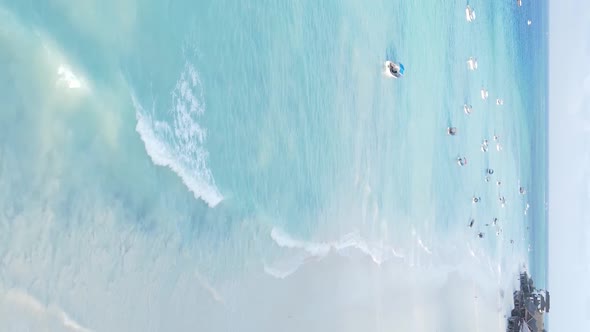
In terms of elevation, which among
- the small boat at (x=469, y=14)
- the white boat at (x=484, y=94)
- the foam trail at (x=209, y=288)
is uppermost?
the foam trail at (x=209, y=288)

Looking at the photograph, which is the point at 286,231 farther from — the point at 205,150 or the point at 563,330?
the point at 563,330

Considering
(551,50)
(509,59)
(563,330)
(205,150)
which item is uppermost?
(205,150)

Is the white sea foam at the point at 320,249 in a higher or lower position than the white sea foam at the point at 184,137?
lower

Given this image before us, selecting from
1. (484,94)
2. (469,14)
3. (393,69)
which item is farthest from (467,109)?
(393,69)

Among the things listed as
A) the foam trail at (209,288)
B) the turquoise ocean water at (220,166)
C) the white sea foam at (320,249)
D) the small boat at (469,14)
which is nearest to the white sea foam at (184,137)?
the turquoise ocean water at (220,166)

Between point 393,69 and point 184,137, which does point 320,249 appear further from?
point 393,69

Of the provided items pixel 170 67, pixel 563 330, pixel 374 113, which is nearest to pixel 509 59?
pixel 563 330

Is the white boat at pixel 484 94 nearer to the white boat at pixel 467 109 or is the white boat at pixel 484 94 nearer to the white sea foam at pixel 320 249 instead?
the white boat at pixel 467 109
